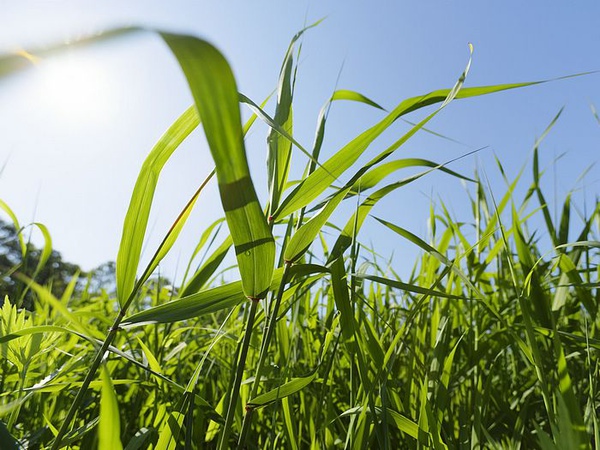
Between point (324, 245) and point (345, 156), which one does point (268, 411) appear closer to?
point (324, 245)

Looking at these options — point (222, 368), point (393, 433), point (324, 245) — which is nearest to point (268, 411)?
point (222, 368)

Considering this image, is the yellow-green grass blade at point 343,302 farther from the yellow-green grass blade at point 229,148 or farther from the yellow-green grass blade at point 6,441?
the yellow-green grass blade at point 6,441

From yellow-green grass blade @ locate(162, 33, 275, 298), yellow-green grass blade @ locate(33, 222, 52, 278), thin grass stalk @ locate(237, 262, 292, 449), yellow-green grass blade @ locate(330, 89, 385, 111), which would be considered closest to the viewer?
yellow-green grass blade @ locate(162, 33, 275, 298)

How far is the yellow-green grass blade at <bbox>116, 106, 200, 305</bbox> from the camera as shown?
494mm

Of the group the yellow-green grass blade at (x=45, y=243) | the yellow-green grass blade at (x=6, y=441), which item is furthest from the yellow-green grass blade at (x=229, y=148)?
the yellow-green grass blade at (x=45, y=243)

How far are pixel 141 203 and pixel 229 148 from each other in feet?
0.64

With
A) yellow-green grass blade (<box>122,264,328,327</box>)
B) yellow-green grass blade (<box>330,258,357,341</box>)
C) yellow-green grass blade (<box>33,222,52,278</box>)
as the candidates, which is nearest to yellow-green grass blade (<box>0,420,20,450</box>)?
yellow-green grass blade (<box>122,264,328,327</box>)

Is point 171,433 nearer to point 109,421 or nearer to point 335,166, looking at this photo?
point 109,421

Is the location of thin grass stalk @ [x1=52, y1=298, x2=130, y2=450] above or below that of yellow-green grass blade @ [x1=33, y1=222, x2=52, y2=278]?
below

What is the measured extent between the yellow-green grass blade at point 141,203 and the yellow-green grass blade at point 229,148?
4.8 inches

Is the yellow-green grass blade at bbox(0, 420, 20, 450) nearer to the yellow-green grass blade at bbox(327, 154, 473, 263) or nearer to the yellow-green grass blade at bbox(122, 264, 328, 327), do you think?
the yellow-green grass blade at bbox(122, 264, 328, 327)

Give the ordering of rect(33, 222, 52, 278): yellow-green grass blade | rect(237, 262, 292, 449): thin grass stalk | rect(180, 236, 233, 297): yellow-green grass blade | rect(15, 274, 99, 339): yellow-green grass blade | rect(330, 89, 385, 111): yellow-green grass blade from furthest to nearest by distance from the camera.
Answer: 1. rect(33, 222, 52, 278): yellow-green grass blade
2. rect(330, 89, 385, 111): yellow-green grass blade
3. rect(180, 236, 233, 297): yellow-green grass blade
4. rect(237, 262, 292, 449): thin grass stalk
5. rect(15, 274, 99, 339): yellow-green grass blade

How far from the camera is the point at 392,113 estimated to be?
54cm

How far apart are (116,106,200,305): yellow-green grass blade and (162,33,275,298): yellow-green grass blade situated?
122 millimetres
